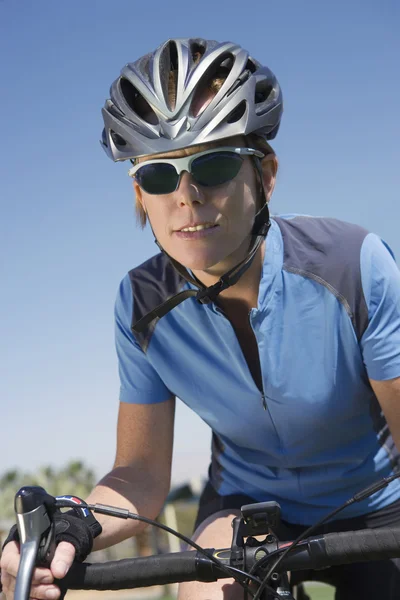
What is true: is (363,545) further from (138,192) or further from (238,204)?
(138,192)

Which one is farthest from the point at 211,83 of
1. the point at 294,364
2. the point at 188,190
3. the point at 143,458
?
the point at 143,458

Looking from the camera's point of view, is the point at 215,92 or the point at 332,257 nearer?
the point at 332,257

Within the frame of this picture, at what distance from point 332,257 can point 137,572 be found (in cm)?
142

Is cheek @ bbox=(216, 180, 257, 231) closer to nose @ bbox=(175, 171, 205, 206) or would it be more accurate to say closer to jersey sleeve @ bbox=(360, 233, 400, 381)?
nose @ bbox=(175, 171, 205, 206)

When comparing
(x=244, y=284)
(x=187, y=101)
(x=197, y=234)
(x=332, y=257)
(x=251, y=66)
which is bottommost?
(x=244, y=284)

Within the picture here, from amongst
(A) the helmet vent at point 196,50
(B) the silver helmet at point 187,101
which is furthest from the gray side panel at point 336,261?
(A) the helmet vent at point 196,50

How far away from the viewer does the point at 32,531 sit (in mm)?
2256

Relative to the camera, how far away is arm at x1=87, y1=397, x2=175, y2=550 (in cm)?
321

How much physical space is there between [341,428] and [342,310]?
523mm

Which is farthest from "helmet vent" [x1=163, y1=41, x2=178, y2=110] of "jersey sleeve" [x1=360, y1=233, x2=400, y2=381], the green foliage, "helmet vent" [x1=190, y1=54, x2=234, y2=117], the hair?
the green foliage

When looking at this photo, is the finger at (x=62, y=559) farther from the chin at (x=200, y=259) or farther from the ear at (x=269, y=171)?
the ear at (x=269, y=171)

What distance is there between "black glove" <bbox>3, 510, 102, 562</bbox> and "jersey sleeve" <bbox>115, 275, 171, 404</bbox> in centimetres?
88

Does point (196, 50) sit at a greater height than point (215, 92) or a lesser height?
greater

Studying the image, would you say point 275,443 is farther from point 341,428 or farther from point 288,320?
point 288,320
